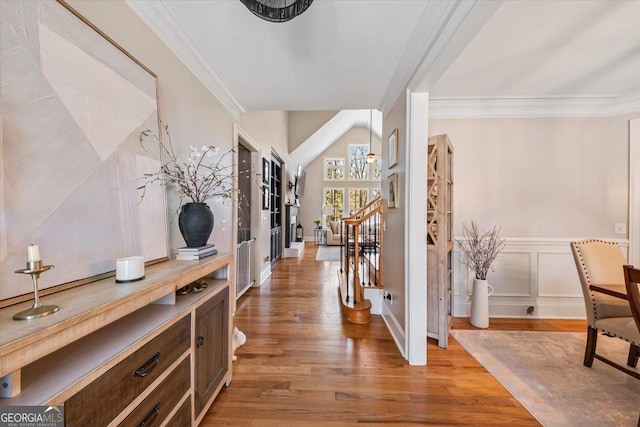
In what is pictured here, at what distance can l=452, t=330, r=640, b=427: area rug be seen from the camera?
5.08ft

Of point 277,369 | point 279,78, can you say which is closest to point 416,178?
point 279,78

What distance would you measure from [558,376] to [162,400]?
2752mm

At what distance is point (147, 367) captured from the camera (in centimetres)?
94

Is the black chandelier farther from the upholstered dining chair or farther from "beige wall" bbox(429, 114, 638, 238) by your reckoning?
the upholstered dining chair

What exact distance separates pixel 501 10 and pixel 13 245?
293cm

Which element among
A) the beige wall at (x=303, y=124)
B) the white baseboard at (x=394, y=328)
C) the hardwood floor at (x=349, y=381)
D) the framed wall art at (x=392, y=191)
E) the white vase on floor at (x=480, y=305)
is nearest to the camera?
the hardwood floor at (x=349, y=381)

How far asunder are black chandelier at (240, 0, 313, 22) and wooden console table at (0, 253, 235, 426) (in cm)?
131

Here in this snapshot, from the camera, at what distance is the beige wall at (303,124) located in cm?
739

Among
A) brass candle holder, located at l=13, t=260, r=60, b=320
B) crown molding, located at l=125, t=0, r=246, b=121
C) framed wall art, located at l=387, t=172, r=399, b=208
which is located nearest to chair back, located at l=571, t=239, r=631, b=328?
framed wall art, located at l=387, t=172, r=399, b=208

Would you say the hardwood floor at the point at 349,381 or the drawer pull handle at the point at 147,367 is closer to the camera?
the drawer pull handle at the point at 147,367

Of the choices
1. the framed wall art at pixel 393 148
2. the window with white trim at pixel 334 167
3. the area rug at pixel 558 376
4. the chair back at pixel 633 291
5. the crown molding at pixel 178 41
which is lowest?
the area rug at pixel 558 376

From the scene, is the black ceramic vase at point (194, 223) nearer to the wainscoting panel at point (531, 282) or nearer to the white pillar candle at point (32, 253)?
the white pillar candle at point (32, 253)

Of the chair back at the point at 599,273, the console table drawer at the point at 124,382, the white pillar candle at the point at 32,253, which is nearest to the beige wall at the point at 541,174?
the chair back at the point at 599,273

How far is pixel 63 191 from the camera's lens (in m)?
0.92
